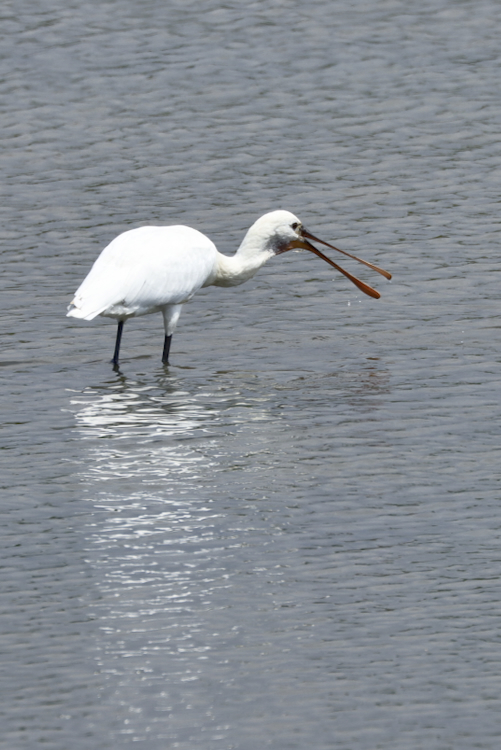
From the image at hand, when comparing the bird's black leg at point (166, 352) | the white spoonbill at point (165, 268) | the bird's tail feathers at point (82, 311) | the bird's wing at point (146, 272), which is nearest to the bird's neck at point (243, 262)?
the white spoonbill at point (165, 268)

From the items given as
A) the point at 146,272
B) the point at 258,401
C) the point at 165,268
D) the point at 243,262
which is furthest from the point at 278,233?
the point at 258,401

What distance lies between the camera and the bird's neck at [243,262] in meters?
15.6

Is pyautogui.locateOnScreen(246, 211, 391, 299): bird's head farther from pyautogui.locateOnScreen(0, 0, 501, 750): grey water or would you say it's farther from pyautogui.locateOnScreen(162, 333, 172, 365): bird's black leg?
pyautogui.locateOnScreen(162, 333, 172, 365): bird's black leg

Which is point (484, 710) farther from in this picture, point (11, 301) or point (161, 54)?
point (161, 54)

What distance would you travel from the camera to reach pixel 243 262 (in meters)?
15.6

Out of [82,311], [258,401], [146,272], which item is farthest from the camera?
[146,272]

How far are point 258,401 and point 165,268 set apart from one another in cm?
190

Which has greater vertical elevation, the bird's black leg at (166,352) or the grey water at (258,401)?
the grey water at (258,401)

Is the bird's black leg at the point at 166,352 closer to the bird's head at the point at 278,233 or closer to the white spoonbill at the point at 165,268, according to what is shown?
the white spoonbill at the point at 165,268

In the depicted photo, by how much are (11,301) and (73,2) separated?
13458mm

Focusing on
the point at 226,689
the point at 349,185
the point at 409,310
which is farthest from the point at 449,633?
the point at 349,185

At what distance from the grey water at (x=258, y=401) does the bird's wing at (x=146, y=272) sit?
60cm

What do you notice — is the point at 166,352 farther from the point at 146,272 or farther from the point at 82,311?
the point at 82,311

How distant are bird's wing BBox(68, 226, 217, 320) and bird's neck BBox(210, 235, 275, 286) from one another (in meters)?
0.29
